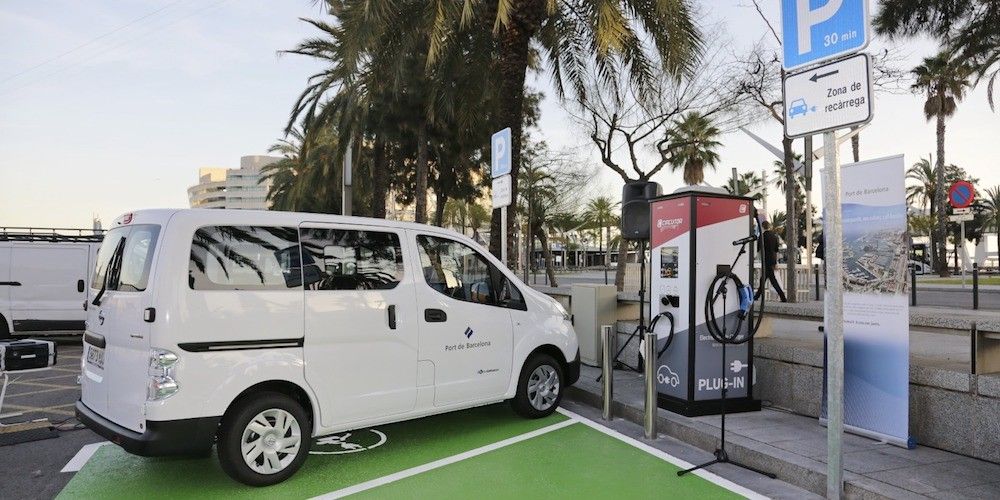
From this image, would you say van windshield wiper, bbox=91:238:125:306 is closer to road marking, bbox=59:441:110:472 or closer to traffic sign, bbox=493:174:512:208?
road marking, bbox=59:441:110:472

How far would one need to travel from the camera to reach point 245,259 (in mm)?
4797

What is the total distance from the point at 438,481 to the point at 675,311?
3.12 m

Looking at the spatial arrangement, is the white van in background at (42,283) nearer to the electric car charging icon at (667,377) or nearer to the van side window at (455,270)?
the van side window at (455,270)

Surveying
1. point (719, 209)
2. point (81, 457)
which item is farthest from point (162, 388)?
point (719, 209)

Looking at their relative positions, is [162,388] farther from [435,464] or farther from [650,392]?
[650,392]

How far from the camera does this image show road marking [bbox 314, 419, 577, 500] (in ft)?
15.4

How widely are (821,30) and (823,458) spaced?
9.97 feet

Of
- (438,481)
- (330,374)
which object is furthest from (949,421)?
(330,374)

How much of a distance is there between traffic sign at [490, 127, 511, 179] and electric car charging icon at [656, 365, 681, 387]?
12.0 feet

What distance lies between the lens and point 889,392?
537 cm

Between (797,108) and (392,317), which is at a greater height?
(797,108)

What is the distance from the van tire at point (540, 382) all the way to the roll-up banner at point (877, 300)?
8.65 ft

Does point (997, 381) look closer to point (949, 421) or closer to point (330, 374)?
point (949, 421)

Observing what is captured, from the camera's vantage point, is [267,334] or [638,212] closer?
[267,334]
